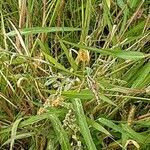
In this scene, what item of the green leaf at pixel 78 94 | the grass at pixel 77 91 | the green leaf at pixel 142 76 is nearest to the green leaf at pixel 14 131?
the grass at pixel 77 91

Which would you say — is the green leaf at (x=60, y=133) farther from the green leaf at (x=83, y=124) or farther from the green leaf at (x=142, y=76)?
the green leaf at (x=142, y=76)

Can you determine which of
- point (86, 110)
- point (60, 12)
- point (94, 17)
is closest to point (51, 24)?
point (60, 12)

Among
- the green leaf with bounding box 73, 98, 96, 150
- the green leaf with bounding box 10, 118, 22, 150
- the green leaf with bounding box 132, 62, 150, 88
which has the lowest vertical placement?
the green leaf with bounding box 10, 118, 22, 150

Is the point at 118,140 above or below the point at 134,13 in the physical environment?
below

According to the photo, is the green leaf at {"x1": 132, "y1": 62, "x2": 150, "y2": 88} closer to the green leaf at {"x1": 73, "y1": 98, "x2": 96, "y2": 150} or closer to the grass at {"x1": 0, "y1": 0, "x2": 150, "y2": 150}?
the grass at {"x1": 0, "y1": 0, "x2": 150, "y2": 150}

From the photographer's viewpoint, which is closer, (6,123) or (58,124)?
(58,124)

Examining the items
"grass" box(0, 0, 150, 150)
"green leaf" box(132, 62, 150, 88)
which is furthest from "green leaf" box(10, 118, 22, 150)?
"green leaf" box(132, 62, 150, 88)

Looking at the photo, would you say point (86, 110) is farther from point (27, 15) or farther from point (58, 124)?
point (27, 15)

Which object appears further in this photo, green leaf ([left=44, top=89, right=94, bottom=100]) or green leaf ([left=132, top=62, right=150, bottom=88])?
green leaf ([left=132, top=62, right=150, bottom=88])
